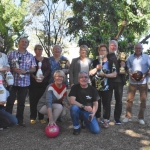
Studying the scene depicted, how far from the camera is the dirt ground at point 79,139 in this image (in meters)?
4.05

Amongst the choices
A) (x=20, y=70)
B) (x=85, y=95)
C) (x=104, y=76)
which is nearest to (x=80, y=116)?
(x=85, y=95)

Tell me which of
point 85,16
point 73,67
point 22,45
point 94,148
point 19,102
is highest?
point 85,16

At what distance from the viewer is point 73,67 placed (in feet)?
17.3

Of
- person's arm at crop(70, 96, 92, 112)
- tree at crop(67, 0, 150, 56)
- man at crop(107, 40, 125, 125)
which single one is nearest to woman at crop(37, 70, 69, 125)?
person's arm at crop(70, 96, 92, 112)

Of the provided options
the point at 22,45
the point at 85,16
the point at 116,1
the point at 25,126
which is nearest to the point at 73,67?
the point at 22,45

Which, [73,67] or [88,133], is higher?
[73,67]

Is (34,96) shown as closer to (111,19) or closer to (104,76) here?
(104,76)

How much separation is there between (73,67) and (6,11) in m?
16.8

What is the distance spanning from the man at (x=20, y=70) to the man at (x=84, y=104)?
105 centimetres

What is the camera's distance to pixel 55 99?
490cm

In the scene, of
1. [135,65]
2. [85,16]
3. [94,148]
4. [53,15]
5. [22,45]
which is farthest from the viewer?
[53,15]

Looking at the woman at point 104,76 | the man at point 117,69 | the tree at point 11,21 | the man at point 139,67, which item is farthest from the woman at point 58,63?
the tree at point 11,21

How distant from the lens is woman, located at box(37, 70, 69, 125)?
4712mm

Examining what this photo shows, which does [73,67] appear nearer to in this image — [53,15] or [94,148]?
[94,148]
